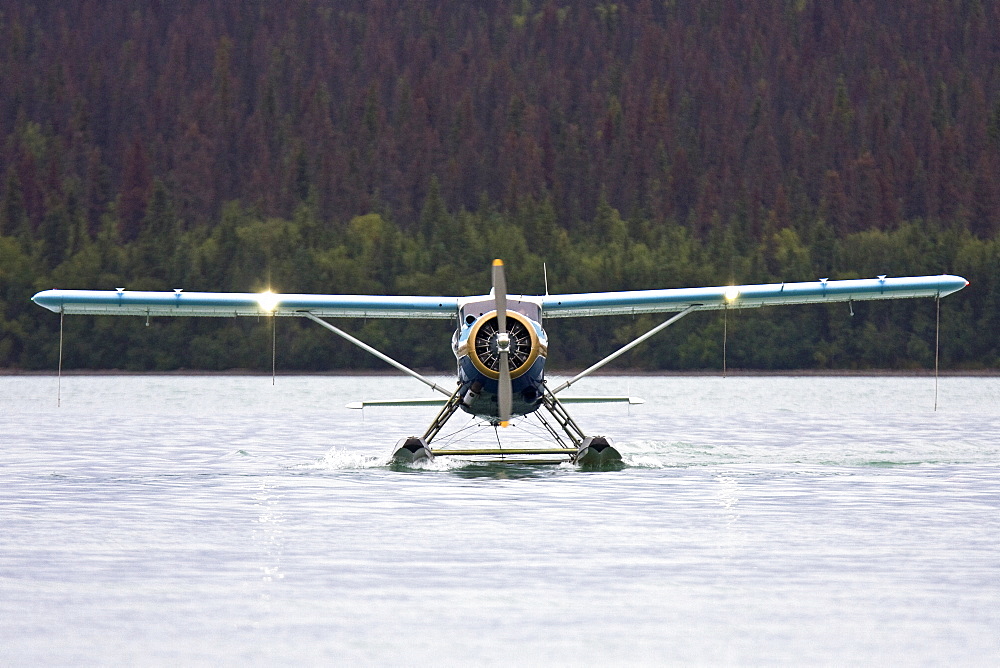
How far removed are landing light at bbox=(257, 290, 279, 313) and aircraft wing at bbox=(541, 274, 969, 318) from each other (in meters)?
3.31

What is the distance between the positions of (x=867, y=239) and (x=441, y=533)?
100706 millimetres

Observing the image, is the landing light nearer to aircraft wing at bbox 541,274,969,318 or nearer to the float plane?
the float plane

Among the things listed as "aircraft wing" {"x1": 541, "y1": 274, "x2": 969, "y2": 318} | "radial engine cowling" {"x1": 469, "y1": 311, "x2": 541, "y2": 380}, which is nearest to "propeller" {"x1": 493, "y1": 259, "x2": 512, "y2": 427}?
"radial engine cowling" {"x1": 469, "y1": 311, "x2": 541, "y2": 380}

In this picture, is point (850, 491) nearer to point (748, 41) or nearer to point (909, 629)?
point (909, 629)

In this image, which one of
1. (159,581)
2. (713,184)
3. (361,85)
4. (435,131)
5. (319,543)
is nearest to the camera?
(159,581)

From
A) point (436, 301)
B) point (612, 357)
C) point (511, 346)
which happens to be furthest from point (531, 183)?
point (511, 346)

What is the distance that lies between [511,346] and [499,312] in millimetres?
435

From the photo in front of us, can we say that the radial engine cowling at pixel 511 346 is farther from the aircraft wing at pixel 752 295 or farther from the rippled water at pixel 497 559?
the aircraft wing at pixel 752 295

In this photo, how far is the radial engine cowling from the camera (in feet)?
57.4

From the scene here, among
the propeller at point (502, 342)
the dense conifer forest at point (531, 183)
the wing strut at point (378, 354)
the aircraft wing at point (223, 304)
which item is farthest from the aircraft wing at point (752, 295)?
the dense conifer forest at point (531, 183)

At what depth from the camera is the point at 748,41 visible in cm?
19588

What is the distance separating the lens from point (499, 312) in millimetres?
17297

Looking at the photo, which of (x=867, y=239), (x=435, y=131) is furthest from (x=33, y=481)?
(x=435, y=131)

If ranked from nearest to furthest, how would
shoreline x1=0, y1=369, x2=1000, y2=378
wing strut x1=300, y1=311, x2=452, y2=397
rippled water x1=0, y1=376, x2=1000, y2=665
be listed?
rippled water x1=0, y1=376, x2=1000, y2=665
wing strut x1=300, y1=311, x2=452, y2=397
shoreline x1=0, y1=369, x2=1000, y2=378
